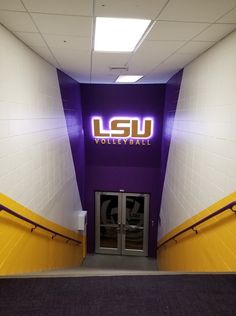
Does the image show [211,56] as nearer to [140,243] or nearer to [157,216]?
[157,216]

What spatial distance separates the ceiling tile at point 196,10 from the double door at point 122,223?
640cm

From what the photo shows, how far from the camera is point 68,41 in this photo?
341 cm

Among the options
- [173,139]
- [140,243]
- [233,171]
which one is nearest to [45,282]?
[233,171]

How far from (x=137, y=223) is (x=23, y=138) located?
20.1 feet

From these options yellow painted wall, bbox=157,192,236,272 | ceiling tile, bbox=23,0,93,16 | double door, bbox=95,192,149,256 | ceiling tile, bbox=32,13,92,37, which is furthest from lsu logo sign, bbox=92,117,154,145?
ceiling tile, bbox=23,0,93,16

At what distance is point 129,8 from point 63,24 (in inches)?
30.7

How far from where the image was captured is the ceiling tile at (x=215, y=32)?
2.79 metres

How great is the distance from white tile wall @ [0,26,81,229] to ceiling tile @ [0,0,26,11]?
0.50 m

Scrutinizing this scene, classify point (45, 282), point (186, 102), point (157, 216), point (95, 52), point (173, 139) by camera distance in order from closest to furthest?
point (45, 282)
point (95, 52)
point (186, 102)
point (173, 139)
point (157, 216)

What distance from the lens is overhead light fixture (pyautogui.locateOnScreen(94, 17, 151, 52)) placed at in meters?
2.74

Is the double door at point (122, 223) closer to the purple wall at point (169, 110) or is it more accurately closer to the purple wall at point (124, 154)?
the purple wall at point (124, 154)

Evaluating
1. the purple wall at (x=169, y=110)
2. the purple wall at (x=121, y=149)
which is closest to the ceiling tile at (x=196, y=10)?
the purple wall at (x=169, y=110)

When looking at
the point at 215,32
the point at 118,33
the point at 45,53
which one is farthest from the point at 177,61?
the point at 45,53

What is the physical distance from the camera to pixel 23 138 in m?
3.47
